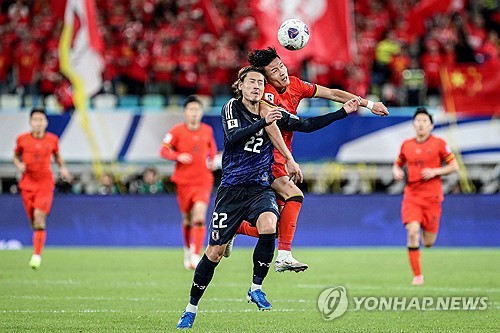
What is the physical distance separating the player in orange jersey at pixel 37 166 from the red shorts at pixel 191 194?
193 centimetres

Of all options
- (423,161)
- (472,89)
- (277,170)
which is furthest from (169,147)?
(472,89)

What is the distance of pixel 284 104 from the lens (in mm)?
10891

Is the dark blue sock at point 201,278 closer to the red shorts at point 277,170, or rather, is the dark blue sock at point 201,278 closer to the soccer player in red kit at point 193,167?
the red shorts at point 277,170

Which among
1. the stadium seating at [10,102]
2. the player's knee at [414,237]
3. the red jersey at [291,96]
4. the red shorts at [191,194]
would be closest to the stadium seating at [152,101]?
the stadium seating at [10,102]

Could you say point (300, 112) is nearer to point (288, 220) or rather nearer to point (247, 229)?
point (288, 220)

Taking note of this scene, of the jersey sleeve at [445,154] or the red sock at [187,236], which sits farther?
the red sock at [187,236]

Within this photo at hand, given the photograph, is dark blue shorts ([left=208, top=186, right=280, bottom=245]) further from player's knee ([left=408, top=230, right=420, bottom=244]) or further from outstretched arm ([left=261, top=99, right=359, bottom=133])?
player's knee ([left=408, top=230, right=420, bottom=244])

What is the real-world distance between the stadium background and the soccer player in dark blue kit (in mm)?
11449

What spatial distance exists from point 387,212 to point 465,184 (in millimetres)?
2334

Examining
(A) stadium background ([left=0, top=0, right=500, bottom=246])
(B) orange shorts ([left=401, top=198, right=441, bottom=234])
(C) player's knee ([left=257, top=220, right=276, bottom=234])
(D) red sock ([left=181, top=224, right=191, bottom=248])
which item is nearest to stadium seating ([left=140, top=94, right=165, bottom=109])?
(A) stadium background ([left=0, top=0, right=500, bottom=246])

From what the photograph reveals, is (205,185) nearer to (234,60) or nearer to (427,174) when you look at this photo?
(427,174)

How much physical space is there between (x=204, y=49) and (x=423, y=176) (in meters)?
11.7

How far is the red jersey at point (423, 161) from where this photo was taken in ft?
50.0

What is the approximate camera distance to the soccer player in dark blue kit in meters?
9.82
